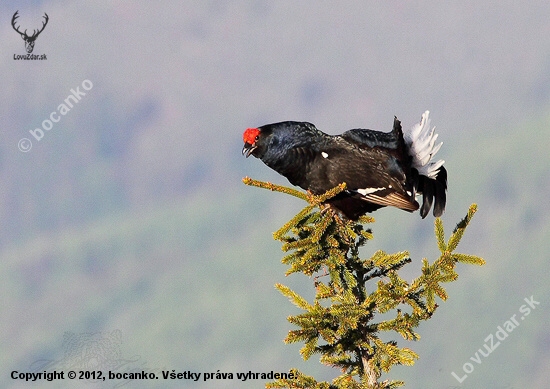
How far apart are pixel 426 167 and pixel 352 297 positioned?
359cm

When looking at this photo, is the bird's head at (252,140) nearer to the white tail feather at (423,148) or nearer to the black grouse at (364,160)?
the black grouse at (364,160)

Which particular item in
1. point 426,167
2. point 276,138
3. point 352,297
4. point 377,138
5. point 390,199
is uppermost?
point 276,138

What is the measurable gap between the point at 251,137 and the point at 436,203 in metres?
2.74

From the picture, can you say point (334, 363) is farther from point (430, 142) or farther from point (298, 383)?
point (430, 142)

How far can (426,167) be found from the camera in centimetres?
1078

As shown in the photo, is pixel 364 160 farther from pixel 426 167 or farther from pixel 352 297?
pixel 352 297

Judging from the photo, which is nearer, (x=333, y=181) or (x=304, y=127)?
(x=333, y=181)

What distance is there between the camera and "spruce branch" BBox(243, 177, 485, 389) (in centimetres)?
739

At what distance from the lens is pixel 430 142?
35.0 feet

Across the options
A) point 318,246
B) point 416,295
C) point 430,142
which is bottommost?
point 416,295

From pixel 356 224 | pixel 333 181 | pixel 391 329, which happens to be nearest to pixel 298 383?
pixel 391 329

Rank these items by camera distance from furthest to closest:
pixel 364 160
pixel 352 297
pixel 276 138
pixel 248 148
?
pixel 248 148 → pixel 276 138 → pixel 364 160 → pixel 352 297

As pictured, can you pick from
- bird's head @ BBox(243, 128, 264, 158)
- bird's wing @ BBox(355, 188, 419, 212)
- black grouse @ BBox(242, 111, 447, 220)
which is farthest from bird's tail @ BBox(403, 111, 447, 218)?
bird's head @ BBox(243, 128, 264, 158)

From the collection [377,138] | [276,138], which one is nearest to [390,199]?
[377,138]
